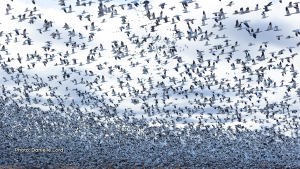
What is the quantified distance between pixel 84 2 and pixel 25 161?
7912 centimetres

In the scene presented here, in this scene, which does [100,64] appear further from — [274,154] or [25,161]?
[274,154]

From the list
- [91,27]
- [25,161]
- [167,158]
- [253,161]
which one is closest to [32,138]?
[25,161]

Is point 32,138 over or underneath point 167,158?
over

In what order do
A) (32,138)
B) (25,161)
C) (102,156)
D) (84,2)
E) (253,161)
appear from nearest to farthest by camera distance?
1. (84,2)
2. (25,161)
3. (32,138)
4. (102,156)
5. (253,161)

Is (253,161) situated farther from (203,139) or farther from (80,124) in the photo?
(80,124)

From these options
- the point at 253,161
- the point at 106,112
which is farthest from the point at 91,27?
the point at 253,161

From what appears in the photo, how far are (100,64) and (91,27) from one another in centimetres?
841

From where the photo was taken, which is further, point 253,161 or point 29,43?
point 253,161

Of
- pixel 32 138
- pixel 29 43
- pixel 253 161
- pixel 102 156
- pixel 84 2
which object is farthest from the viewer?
pixel 253 161

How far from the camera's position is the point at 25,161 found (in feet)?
323

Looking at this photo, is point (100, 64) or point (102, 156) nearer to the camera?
point (100, 64)

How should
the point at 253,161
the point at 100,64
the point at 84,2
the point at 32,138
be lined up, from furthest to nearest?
the point at 253,161
the point at 32,138
the point at 100,64
the point at 84,2

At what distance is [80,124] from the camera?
3890 inches

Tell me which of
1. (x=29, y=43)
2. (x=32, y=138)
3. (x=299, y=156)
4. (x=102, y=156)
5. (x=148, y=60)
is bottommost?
(x=299, y=156)
